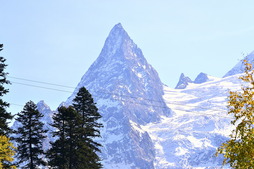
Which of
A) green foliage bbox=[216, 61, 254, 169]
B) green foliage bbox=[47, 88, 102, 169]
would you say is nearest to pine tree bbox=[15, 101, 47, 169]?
green foliage bbox=[47, 88, 102, 169]

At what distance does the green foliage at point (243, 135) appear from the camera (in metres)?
20.9

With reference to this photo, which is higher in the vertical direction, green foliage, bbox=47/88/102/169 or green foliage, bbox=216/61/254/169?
green foliage, bbox=47/88/102/169

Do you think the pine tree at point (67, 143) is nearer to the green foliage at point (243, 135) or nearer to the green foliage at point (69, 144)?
the green foliage at point (69, 144)

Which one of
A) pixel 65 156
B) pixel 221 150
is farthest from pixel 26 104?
pixel 221 150

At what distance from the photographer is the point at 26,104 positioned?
5019 cm

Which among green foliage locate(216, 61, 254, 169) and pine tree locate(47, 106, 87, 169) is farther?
pine tree locate(47, 106, 87, 169)

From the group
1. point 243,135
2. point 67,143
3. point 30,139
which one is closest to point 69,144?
point 67,143

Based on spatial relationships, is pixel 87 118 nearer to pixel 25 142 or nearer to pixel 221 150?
pixel 25 142

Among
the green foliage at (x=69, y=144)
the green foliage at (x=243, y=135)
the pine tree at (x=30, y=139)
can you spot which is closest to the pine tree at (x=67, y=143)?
the green foliage at (x=69, y=144)

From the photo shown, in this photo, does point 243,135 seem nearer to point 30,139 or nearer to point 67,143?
point 67,143

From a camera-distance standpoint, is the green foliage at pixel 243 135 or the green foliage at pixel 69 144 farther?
the green foliage at pixel 69 144

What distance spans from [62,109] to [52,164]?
20.1 feet

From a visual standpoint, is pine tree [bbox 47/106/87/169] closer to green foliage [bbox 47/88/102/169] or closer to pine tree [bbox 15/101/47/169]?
green foliage [bbox 47/88/102/169]

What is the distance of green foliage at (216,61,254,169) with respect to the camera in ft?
68.6
